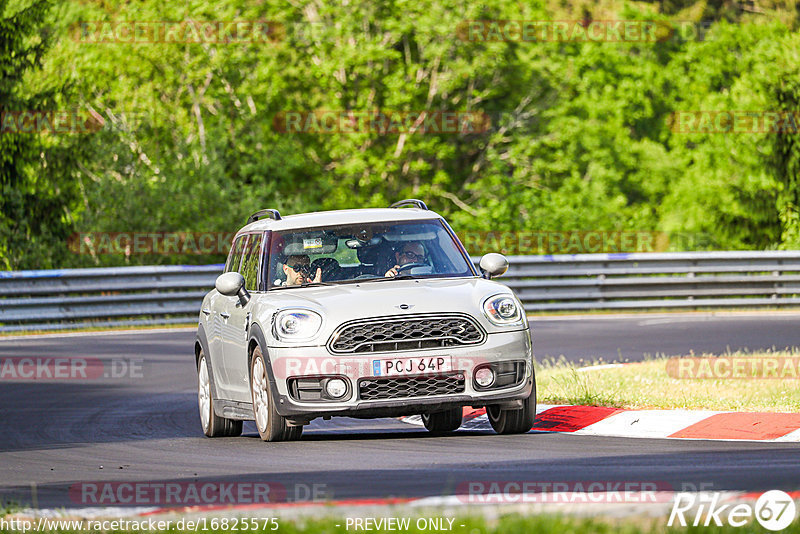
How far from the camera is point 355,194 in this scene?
45.9m

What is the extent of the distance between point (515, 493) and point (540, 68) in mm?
39477

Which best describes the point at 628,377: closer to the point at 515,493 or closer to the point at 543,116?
the point at 515,493

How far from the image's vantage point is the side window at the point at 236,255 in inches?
510

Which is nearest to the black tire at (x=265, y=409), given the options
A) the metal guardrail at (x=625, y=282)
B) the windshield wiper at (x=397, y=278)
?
the windshield wiper at (x=397, y=278)

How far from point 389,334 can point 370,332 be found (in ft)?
0.44

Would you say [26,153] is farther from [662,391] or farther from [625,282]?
[662,391]

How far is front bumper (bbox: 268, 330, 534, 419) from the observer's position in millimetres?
10359

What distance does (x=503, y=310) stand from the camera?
35.0ft

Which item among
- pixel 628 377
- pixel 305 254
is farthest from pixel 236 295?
pixel 628 377

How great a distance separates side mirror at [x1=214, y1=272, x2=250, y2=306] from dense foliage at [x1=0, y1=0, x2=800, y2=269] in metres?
22.2

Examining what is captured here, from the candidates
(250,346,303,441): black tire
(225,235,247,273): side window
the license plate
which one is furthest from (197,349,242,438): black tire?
the license plate

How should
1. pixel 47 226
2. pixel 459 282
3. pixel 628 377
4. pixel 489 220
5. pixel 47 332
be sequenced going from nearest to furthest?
pixel 459 282, pixel 628 377, pixel 47 332, pixel 47 226, pixel 489 220

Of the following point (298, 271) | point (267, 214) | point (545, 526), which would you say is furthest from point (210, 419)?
point (545, 526)

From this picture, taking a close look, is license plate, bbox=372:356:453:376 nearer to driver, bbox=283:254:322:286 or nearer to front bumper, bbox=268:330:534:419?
front bumper, bbox=268:330:534:419
